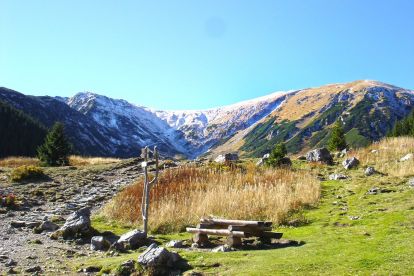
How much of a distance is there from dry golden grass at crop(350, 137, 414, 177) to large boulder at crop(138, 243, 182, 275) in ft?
51.1

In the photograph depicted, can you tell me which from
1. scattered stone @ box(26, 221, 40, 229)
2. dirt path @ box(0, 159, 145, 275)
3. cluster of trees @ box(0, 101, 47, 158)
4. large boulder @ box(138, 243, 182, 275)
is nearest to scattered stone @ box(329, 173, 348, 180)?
dirt path @ box(0, 159, 145, 275)

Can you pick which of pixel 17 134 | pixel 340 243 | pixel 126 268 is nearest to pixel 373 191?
pixel 340 243

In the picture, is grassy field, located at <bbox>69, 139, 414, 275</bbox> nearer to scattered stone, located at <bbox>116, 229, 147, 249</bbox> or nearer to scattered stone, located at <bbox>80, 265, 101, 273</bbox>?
scattered stone, located at <bbox>80, 265, 101, 273</bbox>

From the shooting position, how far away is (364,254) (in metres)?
9.74

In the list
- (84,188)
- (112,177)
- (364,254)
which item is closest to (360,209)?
(364,254)

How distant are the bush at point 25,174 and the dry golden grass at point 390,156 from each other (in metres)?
21.4

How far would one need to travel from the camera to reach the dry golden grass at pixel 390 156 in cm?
2241

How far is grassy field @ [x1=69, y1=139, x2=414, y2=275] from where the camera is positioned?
29.9 ft

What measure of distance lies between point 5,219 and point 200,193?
8.15 meters

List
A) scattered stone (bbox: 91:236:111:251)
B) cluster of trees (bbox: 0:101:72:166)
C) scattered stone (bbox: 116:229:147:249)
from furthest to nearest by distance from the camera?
cluster of trees (bbox: 0:101:72:166), scattered stone (bbox: 91:236:111:251), scattered stone (bbox: 116:229:147:249)

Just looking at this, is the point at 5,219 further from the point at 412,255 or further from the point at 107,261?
the point at 412,255

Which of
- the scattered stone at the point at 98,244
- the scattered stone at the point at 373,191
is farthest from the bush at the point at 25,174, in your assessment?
the scattered stone at the point at 373,191

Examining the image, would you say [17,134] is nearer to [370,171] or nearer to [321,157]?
[321,157]

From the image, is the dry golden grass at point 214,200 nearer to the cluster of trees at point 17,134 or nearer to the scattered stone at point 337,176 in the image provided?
the scattered stone at point 337,176
